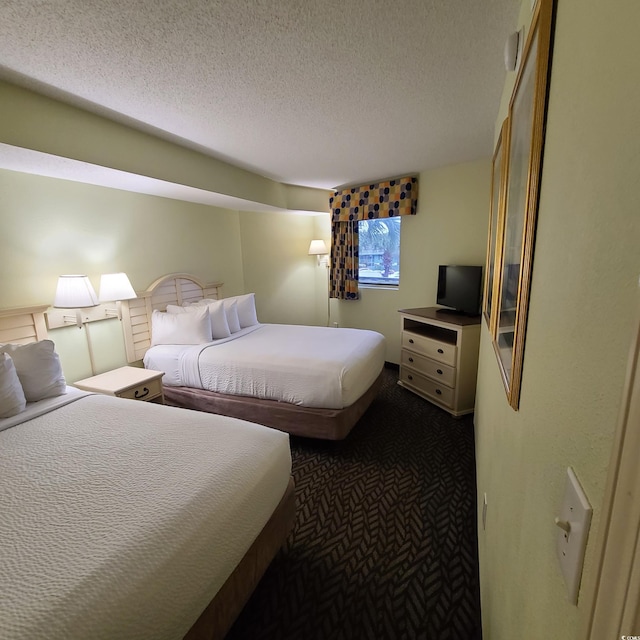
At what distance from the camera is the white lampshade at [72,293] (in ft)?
7.48

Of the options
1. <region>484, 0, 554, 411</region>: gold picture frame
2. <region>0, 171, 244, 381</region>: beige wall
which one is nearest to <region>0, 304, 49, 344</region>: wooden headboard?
<region>0, 171, 244, 381</region>: beige wall

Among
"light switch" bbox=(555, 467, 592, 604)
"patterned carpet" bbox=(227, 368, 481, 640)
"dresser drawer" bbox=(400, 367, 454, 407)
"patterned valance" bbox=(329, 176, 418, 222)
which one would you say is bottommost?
"patterned carpet" bbox=(227, 368, 481, 640)

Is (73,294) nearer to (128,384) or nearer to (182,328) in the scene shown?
(128,384)

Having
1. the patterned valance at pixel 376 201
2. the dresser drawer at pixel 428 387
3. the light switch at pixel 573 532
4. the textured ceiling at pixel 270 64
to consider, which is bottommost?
the dresser drawer at pixel 428 387

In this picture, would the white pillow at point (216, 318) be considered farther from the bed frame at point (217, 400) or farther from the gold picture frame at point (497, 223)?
the gold picture frame at point (497, 223)

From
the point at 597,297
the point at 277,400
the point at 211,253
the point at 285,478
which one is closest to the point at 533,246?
the point at 597,297

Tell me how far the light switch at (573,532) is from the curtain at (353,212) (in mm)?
3692

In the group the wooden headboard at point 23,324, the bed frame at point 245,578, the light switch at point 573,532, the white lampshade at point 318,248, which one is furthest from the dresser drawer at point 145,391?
the white lampshade at point 318,248

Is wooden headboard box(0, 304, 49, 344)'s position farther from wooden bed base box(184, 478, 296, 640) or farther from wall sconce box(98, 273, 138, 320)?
wooden bed base box(184, 478, 296, 640)

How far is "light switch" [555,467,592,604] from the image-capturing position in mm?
361

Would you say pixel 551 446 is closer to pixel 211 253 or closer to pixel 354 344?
pixel 354 344

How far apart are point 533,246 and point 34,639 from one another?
1.46m

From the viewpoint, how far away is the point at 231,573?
1.17 metres

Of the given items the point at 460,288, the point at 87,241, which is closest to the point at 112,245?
the point at 87,241
